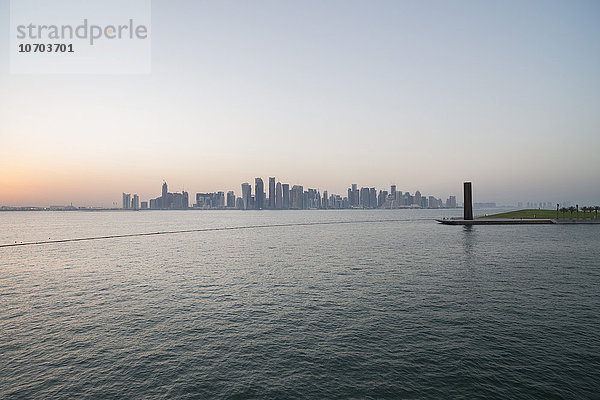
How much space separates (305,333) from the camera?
26.7 meters

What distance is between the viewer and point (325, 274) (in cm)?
5084

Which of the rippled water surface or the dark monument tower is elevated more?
the dark monument tower

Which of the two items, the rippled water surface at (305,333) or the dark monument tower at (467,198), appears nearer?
the rippled water surface at (305,333)

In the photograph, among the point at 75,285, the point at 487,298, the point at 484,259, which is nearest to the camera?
the point at 487,298

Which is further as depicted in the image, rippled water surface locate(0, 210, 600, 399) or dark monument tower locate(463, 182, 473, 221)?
dark monument tower locate(463, 182, 473, 221)

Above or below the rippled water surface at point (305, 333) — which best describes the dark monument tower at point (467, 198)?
above

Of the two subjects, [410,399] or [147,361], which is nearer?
[410,399]

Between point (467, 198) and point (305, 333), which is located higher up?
point (467, 198)

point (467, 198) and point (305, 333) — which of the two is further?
point (467, 198)

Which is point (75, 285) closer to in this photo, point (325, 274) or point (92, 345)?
point (92, 345)

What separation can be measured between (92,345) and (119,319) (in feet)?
19.6

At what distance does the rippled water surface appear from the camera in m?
19.1

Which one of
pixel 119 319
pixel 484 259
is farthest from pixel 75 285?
pixel 484 259

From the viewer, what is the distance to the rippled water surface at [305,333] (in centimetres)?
1911
